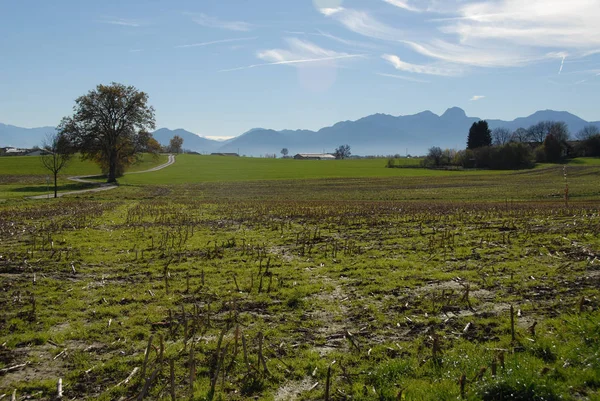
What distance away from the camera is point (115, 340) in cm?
878

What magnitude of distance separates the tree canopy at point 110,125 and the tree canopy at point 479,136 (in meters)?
109

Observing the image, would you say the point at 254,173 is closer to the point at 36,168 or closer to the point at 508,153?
the point at 36,168

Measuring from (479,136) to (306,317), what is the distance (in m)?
153

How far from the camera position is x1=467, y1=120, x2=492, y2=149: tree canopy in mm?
148500

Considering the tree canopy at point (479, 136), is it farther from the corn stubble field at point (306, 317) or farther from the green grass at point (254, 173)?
the corn stubble field at point (306, 317)

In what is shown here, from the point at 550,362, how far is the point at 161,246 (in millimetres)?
14536

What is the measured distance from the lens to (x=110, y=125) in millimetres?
73125

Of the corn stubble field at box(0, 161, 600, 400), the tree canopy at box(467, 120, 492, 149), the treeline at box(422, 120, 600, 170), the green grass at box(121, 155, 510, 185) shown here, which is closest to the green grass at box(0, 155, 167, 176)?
the green grass at box(121, 155, 510, 185)

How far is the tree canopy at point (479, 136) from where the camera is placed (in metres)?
148

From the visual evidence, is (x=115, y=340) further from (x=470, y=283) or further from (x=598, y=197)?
(x=598, y=197)

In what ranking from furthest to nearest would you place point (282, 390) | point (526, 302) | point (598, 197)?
point (598, 197), point (526, 302), point (282, 390)

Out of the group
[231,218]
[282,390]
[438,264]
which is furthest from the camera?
[231,218]

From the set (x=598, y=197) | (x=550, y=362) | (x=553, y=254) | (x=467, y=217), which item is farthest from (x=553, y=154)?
(x=550, y=362)

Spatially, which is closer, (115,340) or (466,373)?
(466,373)
